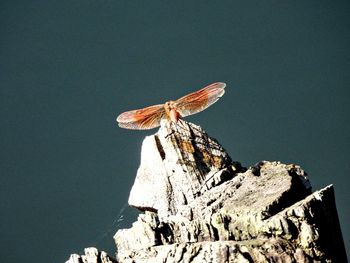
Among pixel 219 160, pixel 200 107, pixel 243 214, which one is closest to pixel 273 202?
pixel 243 214

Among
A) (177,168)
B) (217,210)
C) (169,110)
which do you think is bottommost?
(217,210)

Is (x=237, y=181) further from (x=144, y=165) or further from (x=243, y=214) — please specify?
(x=144, y=165)

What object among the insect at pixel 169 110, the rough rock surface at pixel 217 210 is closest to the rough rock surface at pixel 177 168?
the rough rock surface at pixel 217 210

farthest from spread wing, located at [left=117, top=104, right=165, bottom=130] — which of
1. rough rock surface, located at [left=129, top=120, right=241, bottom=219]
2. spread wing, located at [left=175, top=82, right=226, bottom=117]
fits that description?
rough rock surface, located at [left=129, top=120, right=241, bottom=219]

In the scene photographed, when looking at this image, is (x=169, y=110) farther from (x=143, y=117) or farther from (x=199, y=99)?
(x=199, y=99)

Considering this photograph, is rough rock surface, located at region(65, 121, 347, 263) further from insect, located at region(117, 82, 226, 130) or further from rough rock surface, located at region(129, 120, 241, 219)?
insect, located at region(117, 82, 226, 130)

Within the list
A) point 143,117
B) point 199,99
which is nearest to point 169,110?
point 143,117
